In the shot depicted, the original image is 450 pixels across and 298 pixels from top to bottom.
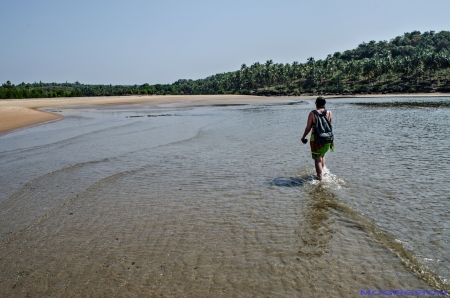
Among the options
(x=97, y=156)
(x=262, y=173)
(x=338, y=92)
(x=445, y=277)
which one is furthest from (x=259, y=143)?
(x=338, y=92)

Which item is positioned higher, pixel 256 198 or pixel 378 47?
pixel 378 47

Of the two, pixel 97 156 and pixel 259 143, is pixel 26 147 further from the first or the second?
pixel 259 143

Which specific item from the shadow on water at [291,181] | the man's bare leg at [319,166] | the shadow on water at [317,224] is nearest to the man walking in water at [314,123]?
the man's bare leg at [319,166]

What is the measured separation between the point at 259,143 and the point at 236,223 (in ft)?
30.0

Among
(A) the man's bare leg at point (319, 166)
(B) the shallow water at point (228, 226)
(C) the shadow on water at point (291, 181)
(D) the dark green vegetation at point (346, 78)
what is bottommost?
(B) the shallow water at point (228, 226)

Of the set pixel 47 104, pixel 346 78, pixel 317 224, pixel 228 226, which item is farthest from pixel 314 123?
pixel 346 78

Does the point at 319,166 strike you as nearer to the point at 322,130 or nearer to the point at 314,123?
the point at 322,130

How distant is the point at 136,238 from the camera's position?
5363 millimetres

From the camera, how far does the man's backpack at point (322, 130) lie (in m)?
7.91

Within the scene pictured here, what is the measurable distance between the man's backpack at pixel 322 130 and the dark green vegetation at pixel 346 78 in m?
85.3

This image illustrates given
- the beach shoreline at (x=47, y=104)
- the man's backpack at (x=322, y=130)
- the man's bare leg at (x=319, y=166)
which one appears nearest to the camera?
the man's backpack at (x=322, y=130)

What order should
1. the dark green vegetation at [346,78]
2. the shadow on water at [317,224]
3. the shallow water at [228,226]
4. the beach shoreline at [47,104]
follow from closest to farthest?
the shallow water at [228,226]
the shadow on water at [317,224]
the beach shoreline at [47,104]
the dark green vegetation at [346,78]

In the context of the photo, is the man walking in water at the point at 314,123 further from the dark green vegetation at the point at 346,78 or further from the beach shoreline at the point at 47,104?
the dark green vegetation at the point at 346,78

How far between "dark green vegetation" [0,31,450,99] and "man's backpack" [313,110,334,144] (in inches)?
3360
